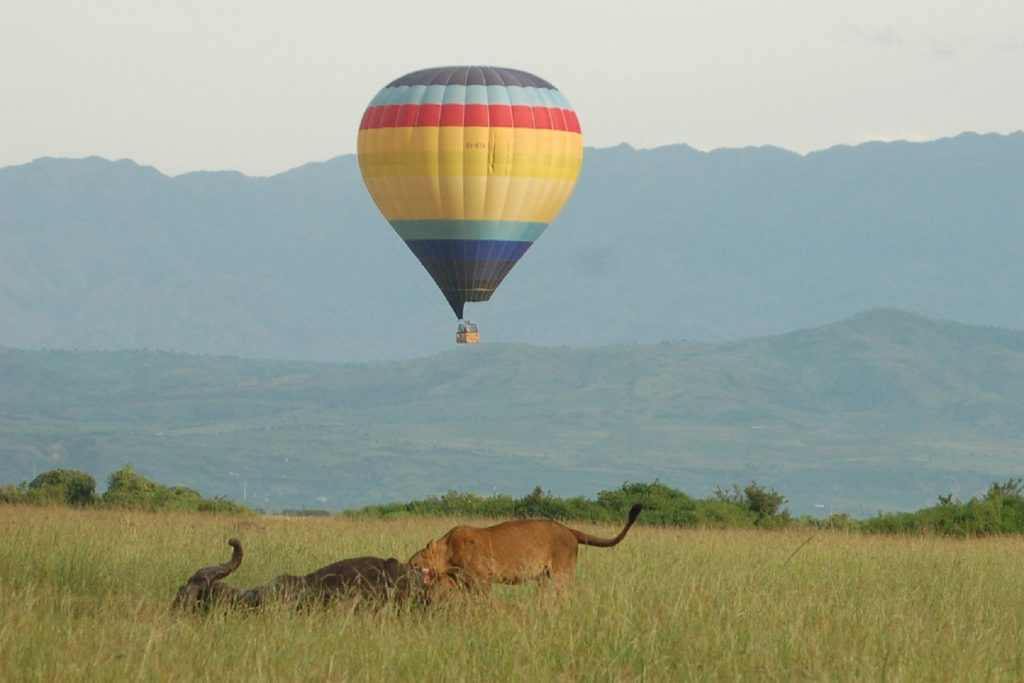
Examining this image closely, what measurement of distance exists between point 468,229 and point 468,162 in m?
2.91

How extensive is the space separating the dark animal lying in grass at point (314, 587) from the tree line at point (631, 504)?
16.4 metres

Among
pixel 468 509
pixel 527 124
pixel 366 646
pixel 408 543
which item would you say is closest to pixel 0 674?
pixel 366 646

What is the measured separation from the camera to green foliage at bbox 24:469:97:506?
33.0 metres

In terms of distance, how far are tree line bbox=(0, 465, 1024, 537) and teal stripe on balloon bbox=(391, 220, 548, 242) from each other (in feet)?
69.6

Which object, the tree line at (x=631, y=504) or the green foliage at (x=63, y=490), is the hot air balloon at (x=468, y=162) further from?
the green foliage at (x=63, y=490)

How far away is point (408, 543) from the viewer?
71.5 feet

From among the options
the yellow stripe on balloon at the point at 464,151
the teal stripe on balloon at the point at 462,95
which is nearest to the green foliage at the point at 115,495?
the yellow stripe on balloon at the point at 464,151

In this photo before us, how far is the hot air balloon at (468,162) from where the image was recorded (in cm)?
5594

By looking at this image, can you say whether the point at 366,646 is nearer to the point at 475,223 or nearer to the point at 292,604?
the point at 292,604

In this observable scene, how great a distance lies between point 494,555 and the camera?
1345cm

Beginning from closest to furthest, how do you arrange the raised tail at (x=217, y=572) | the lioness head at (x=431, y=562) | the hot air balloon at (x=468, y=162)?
the lioness head at (x=431, y=562), the raised tail at (x=217, y=572), the hot air balloon at (x=468, y=162)

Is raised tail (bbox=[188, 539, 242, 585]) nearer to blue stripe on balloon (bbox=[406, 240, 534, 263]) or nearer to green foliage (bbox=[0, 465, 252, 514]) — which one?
green foliage (bbox=[0, 465, 252, 514])

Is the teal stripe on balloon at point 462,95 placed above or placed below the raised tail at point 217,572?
above

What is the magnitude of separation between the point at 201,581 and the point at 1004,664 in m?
6.21
